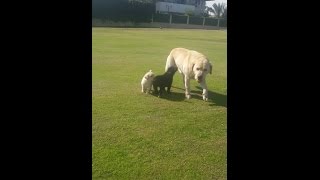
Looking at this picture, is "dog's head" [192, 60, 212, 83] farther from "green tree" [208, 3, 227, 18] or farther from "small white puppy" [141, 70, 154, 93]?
"green tree" [208, 3, 227, 18]

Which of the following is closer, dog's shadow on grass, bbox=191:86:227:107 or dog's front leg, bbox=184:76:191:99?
dog's shadow on grass, bbox=191:86:227:107

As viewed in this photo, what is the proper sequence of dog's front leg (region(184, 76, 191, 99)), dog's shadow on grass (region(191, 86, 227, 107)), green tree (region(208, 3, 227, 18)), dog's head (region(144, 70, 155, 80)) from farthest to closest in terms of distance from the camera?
1. dog's front leg (region(184, 76, 191, 99))
2. dog's head (region(144, 70, 155, 80))
3. dog's shadow on grass (region(191, 86, 227, 107))
4. green tree (region(208, 3, 227, 18))

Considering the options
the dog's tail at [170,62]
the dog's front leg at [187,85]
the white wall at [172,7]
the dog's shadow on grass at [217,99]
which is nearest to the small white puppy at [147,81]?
the dog's tail at [170,62]

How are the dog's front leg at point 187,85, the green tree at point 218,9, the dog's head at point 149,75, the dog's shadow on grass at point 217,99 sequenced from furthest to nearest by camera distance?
the dog's front leg at point 187,85 < the dog's head at point 149,75 < the dog's shadow on grass at point 217,99 < the green tree at point 218,9

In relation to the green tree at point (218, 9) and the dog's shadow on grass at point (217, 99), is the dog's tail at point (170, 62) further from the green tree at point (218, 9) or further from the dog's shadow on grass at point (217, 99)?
the green tree at point (218, 9)

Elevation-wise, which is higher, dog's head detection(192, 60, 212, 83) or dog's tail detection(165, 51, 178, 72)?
dog's tail detection(165, 51, 178, 72)

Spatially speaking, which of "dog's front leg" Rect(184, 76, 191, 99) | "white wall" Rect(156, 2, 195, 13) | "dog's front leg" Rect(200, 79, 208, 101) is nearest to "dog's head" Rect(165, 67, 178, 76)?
"dog's front leg" Rect(184, 76, 191, 99)

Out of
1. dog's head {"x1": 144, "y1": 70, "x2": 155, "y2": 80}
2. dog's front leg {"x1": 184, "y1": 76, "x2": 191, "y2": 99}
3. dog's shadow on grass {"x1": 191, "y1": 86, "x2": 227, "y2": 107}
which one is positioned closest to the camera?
dog's shadow on grass {"x1": 191, "y1": 86, "x2": 227, "y2": 107}
